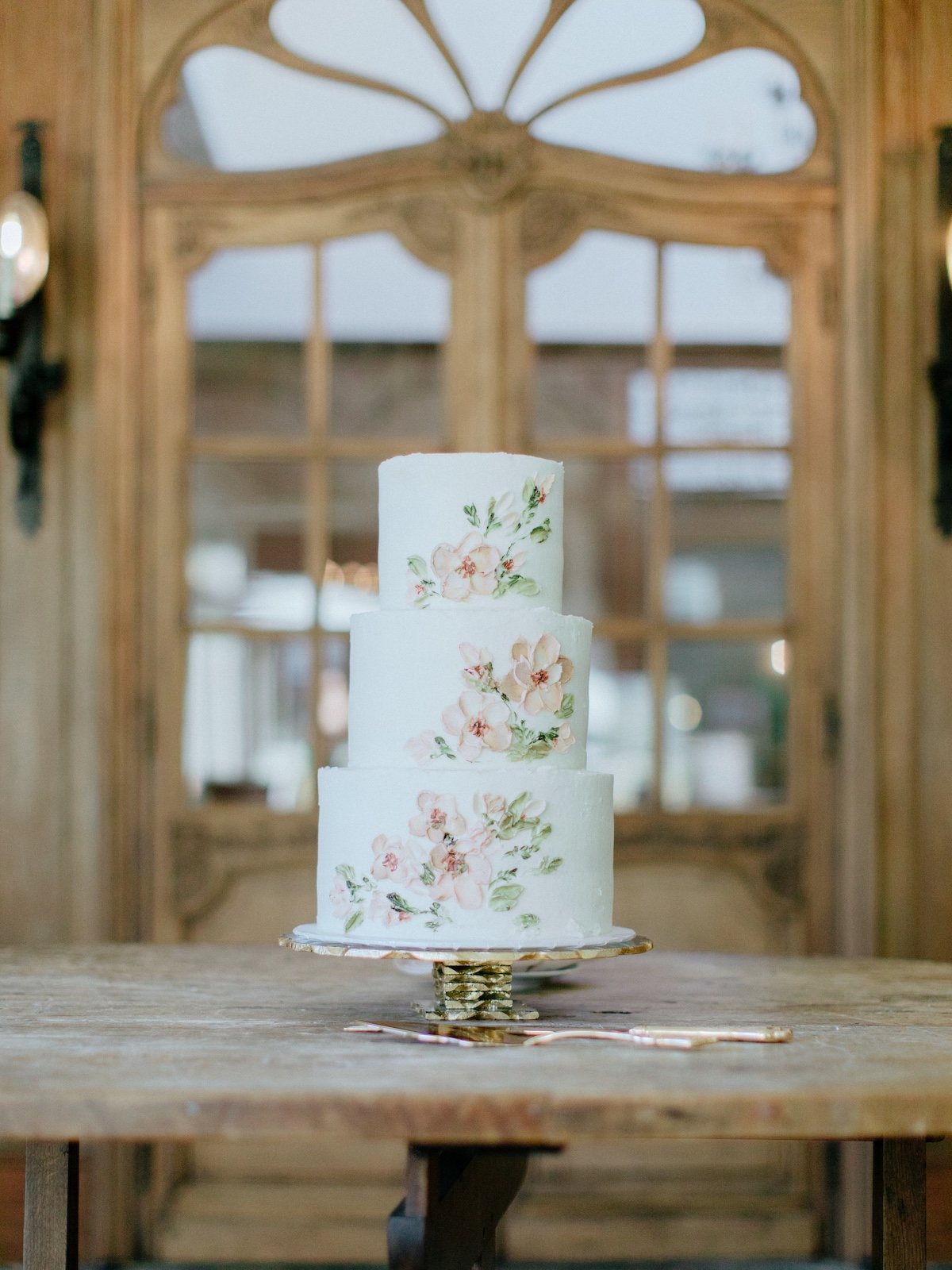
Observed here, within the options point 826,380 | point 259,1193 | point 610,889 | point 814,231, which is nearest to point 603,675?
point 826,380

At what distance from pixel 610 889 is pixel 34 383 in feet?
5.55

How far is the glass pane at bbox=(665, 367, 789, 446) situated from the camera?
2672mm

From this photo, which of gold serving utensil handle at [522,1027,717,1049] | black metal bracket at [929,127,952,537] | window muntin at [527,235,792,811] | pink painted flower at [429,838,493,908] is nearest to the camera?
gold serving utensil handle at [522,1027,717,1049]

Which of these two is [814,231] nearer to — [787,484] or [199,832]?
[787,484]

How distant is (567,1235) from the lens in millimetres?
2486

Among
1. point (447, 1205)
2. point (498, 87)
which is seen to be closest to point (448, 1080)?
point (447, 1205)

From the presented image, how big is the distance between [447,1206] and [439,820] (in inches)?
12.3

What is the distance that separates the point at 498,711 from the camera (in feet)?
4.11

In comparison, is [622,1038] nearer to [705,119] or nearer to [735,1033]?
[735,1033]

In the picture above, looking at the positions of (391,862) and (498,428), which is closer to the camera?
(391,862)

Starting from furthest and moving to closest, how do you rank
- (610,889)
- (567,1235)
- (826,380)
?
1. (826,380)
2. (567,1235)
3. (610,889)

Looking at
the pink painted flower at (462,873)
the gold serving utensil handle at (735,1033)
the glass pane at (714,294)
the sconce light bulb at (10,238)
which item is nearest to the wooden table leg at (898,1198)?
A: the gold serving utensil handle at (735,1033)

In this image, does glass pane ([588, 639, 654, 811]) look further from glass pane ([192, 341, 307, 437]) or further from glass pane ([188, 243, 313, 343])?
glass pane ([188, 243, 313, 343])

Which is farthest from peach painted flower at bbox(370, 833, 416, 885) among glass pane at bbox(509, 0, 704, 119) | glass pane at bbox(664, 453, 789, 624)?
glass pane at bbox(509, 0, 704, 119)
